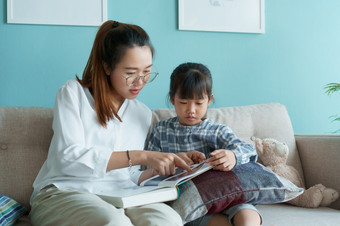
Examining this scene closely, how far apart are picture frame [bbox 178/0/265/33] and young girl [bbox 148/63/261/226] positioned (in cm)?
77

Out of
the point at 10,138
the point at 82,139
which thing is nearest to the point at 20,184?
the point at 10,138

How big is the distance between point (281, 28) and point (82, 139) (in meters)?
1.67

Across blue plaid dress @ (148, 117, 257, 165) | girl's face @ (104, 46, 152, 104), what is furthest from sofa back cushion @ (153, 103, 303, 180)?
girl's face @ (104, 46, 152, 104)

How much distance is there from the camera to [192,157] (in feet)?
4.87

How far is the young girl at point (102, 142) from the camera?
122cm

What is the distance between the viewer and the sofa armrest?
71.3 inches

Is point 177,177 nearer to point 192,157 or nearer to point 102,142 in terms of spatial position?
point 192,157

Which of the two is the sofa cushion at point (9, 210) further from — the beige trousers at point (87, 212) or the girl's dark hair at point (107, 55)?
the girl's dark hair at point (107, 55)

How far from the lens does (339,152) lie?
1810 millimetres

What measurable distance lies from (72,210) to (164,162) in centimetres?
36

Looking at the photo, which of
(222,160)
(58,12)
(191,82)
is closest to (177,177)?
(222,160)

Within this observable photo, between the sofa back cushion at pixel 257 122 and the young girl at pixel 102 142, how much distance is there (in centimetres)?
39

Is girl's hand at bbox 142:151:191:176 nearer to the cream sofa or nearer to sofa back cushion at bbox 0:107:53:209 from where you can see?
the cream sofa

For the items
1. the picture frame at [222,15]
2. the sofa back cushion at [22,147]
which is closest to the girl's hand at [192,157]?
the sofa back cushion at [22,147]
